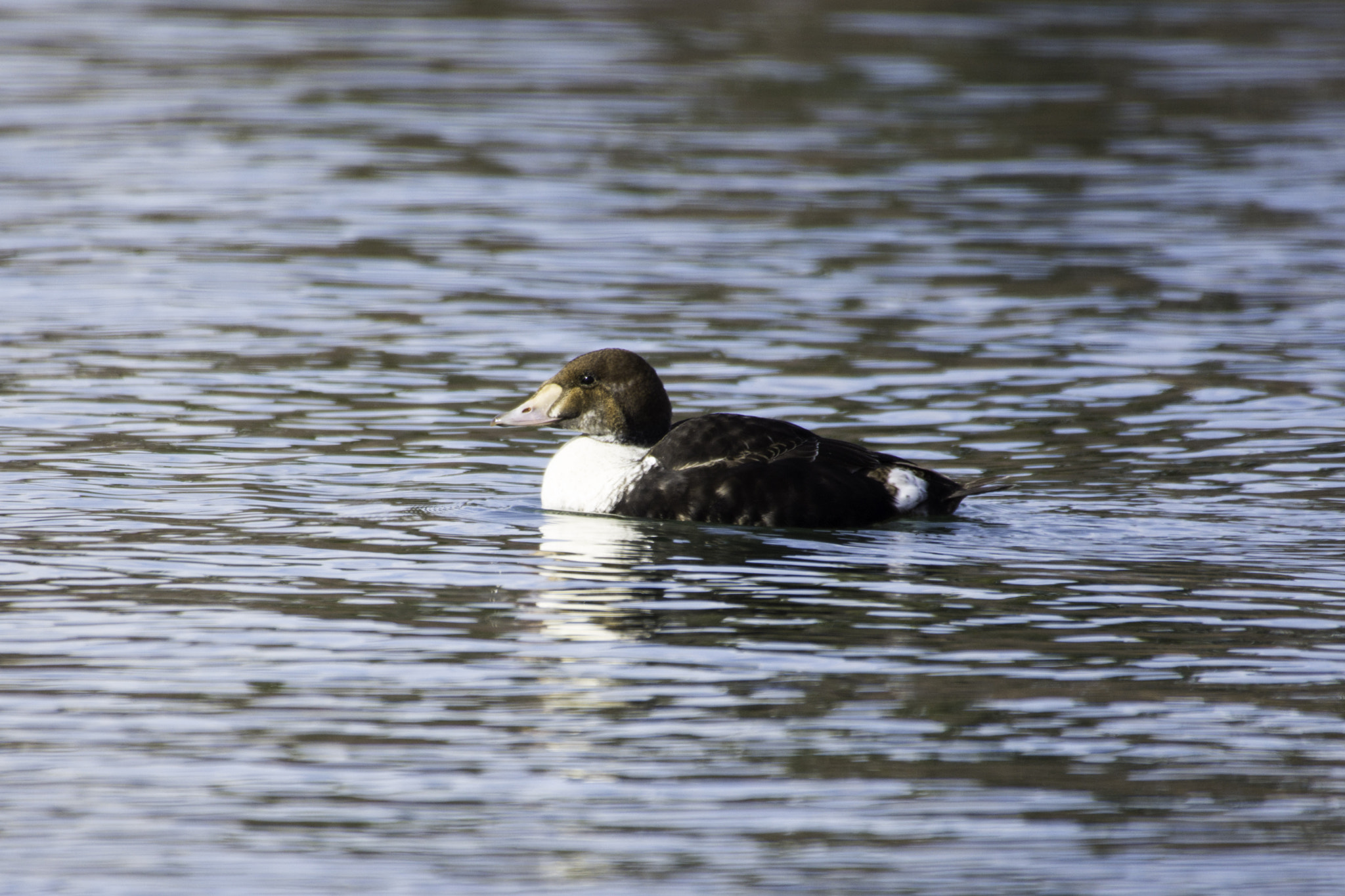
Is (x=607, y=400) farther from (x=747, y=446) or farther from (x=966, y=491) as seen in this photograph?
(x=966, y=491)

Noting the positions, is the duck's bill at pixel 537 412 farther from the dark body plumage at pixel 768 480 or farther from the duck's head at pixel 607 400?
the dark body plumage at pixel 768 480

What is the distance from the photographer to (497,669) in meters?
6.92

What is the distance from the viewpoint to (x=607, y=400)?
974 cm

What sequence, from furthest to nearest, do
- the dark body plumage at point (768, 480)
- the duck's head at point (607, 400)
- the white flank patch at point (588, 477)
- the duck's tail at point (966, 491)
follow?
the duck's head at point (607, 400)
the white flank patch at point (588, 477)
the duck's tail at point (966, 491)
the dark body plumage at point (768, 480)

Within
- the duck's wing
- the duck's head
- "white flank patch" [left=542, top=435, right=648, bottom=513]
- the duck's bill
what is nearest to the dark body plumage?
the duck's wing

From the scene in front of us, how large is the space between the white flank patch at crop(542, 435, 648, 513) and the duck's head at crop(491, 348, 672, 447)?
6.0 inches

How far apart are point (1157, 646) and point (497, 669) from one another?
7.67 ft

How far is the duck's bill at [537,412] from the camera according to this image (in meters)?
A: 9.81

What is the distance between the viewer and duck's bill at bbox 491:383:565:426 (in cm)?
981

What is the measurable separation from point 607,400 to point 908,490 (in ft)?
5.07

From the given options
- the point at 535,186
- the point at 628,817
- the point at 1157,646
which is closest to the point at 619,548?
the point at 1157,646

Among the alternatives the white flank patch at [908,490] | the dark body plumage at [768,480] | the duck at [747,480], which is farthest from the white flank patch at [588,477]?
the white flank patch at [908,490]

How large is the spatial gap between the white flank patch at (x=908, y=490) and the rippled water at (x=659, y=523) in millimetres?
152

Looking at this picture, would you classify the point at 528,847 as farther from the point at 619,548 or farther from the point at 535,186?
the point at 535,186
